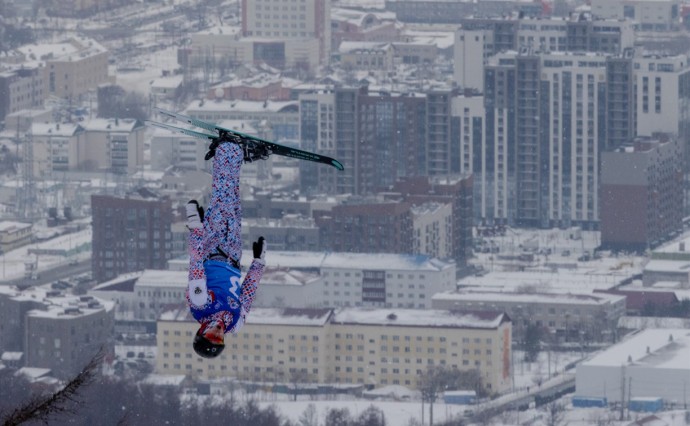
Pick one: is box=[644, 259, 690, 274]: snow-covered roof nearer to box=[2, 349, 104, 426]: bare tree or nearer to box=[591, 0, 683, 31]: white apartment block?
box=[591, 0, 683, 31]: white apartment block

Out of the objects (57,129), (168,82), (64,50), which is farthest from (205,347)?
(64,50)

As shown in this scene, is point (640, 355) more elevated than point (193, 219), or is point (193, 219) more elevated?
point (193, 219)

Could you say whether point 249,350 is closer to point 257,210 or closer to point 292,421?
point 292,421

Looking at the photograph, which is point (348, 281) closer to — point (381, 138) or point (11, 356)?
point (11, 356)

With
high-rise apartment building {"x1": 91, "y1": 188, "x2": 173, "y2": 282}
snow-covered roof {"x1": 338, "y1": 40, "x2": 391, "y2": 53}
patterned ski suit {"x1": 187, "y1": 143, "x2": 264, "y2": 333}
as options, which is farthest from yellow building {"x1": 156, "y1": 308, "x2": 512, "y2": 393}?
snow-covered roof {"x1": 338, "y1": 40, "x2": 391, "y2": 53}

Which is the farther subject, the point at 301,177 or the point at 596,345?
the point at 301,177

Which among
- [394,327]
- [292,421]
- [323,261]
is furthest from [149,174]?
[292,421]

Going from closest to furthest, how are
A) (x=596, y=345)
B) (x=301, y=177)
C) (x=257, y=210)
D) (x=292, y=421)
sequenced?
(x=292, y=421) → (x=596, y=345) → (x=257, y=210) → (x=301, y=177)
